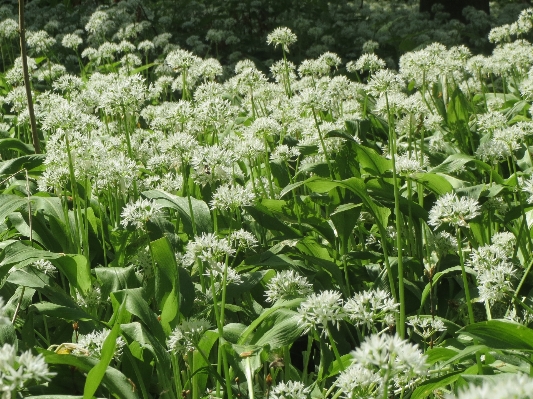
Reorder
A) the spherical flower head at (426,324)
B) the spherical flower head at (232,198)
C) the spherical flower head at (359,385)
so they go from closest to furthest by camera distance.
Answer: the spherical flower head at (359,385)
the spherical flower head at (426,324)
the spherical flower head at (232,198)

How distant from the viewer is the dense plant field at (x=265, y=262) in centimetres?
203

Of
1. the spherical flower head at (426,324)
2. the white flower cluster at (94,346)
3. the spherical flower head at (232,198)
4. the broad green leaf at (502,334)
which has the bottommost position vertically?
the spherical flower head at (426,324)

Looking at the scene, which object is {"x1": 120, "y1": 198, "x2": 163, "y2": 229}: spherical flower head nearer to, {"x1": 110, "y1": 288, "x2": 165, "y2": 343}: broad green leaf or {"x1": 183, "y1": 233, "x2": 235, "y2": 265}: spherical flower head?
{"x1": 110, "y1": 288, "x2": 165, "y2": 343}: broad green leaf

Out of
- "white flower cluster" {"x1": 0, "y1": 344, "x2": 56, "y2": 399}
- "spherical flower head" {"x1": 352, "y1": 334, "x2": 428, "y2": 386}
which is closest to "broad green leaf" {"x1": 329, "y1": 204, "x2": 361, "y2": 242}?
"spherical flower head" {"x1": 352, "y1": 334, "x2": 428, "y2": 386}

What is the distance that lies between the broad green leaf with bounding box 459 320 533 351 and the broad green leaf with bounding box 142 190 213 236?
128 centimetres

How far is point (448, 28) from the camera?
10.0 meters

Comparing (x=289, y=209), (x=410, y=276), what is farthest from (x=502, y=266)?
(x=289, y=209)

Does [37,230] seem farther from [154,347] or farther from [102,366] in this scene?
[102,366]

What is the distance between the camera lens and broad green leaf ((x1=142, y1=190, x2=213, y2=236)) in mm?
3021

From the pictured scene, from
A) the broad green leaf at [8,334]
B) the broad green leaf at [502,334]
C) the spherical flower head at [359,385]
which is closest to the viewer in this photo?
the spherical flower head at [359,385]

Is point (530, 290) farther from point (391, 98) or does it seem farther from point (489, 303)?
point (391, 98)

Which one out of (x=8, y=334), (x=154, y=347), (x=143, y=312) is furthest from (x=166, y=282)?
(x=8, y=334)

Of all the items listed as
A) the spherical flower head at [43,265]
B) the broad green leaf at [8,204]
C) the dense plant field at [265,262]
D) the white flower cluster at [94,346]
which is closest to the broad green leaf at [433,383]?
the dense plant field at [265,262]

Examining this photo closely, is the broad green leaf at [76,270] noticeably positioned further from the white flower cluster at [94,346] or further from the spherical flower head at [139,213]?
the white flower cluster at [94,346]
